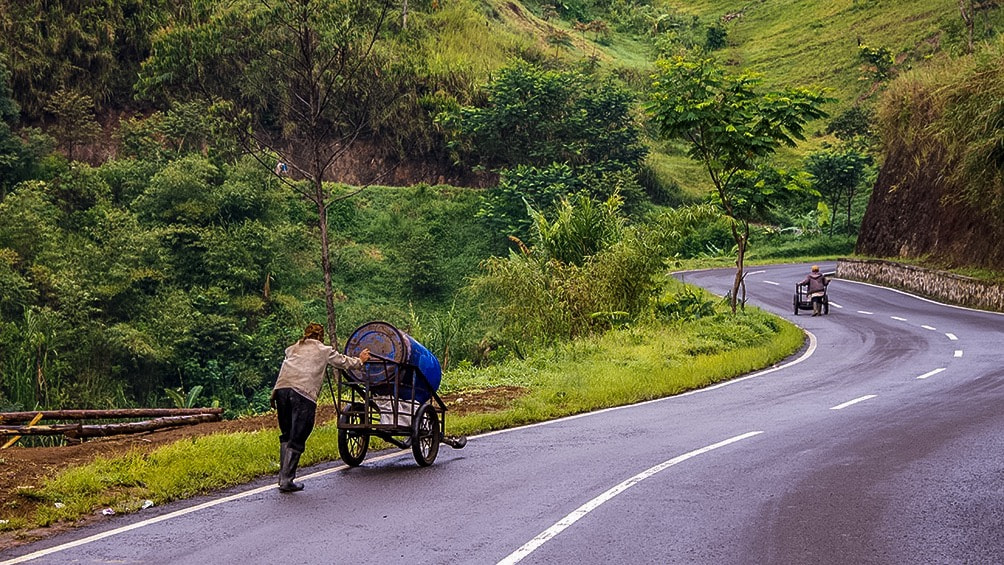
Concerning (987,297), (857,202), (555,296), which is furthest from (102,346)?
(857,202)

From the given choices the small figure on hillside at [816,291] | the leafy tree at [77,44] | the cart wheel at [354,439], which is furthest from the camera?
the leafy tree at [77,44]

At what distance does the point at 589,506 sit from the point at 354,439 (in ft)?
11.7

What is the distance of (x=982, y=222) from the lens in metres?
35.6

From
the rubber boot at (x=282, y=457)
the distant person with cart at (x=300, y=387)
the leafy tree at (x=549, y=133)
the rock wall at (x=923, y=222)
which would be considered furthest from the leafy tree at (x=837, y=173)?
the rubber boot at (x=282, y=457)

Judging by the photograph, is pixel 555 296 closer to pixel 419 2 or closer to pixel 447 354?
pixel 447 354

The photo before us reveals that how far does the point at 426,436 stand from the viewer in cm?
1087

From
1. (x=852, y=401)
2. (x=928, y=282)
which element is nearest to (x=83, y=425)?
(x=852, y=401)

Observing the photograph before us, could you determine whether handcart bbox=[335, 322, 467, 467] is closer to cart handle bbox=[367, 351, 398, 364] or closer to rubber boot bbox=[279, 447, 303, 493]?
cart handle bbox=[367, 351, 398, 364]

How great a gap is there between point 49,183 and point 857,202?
156 ft

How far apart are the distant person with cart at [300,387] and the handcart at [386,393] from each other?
406mm

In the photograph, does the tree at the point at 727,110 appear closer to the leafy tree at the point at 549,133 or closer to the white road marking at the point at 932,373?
Answer: the white road marking at the point at 932,373

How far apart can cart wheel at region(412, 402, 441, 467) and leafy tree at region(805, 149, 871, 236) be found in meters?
49.6

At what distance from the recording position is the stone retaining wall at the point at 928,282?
104 feet

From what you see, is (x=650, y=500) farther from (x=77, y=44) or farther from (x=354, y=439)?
(x=77, y=44)
